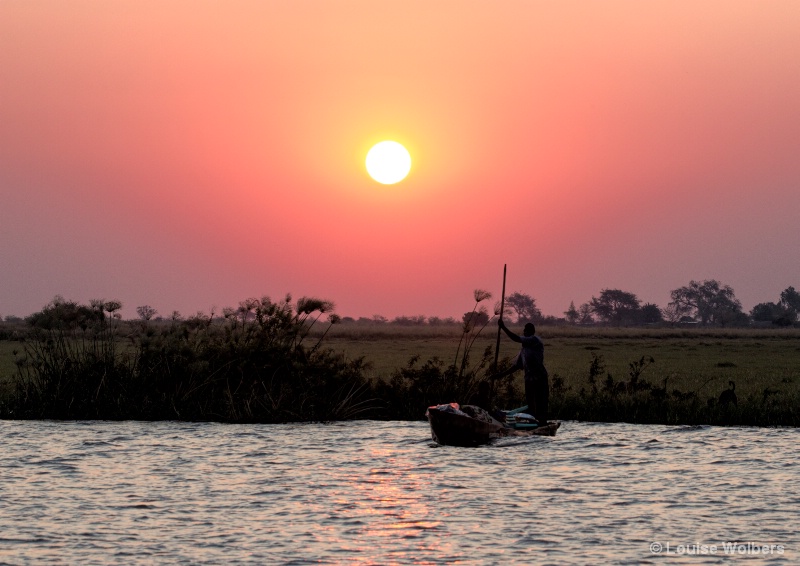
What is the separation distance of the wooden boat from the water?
0.93 feet

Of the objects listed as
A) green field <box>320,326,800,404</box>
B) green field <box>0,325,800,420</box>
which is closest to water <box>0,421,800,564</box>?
green field <box>0,325,800,420</box>

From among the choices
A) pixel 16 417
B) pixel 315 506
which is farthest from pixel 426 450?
pixel 16 417

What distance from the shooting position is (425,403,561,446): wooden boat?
24969 mm

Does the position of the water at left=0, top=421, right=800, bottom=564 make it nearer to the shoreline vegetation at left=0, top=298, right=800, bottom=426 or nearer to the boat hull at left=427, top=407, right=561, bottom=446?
the boat hull at left=427, top=407, right=561, bottom=446

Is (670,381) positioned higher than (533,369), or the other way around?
(533,369)

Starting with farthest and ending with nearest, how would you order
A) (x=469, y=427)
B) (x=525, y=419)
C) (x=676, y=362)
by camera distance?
(x=676, y=362) → (x=525, y=419) → (x=469, y=427)

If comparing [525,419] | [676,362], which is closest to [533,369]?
[525,419]

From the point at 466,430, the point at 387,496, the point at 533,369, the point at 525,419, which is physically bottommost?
the point at 387,496

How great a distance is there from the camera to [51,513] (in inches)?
674

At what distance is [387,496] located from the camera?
747 inches

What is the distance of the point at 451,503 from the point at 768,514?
17.2ft

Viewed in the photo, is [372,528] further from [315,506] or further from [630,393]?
[630,393]

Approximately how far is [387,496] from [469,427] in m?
6.57

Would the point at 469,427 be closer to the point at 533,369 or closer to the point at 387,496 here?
the point at 533,369
